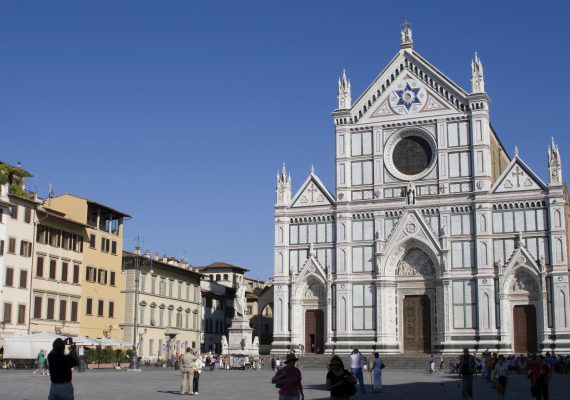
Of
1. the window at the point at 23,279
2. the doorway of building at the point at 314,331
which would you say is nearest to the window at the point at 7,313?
the window at the point at 23,279

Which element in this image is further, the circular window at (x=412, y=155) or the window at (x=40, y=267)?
the circular window at (x=412, y=155)

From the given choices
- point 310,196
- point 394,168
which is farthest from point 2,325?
point 394,168

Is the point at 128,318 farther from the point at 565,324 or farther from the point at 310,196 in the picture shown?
the point at 565,324

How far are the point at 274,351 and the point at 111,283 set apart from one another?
41.0 ft

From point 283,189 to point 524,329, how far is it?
19589 millimetres

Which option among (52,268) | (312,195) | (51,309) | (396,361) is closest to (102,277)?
(52,268)

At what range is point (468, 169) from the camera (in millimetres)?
55531

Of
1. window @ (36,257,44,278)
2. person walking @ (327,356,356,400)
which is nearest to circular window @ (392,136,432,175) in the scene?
window @ (36,257,44,278)

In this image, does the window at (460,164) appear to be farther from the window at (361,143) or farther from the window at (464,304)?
the window at (464,304)

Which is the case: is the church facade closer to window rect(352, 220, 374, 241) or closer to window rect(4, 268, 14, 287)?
window rect(352, 220, 374, 241)

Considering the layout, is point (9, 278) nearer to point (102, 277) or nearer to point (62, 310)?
point (62, 310)

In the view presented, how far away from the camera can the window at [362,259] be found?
57406mm

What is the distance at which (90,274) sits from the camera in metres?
55.6

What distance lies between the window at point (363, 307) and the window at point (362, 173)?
741 centimetres
